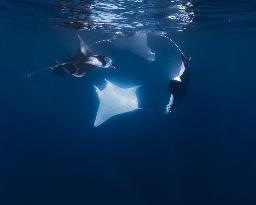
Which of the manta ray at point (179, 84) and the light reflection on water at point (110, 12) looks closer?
the manta ray at point (179, 84)

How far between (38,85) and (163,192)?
6920 centimetres

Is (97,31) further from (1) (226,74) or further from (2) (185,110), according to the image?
(1) (226,74)

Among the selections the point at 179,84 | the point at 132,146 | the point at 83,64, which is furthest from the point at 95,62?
the point at 132,146

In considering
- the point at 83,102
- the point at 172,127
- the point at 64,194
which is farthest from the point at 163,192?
the point at 83,102

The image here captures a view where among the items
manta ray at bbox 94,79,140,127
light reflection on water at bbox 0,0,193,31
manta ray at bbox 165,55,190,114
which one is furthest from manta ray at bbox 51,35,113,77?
light reflection on water at bbox 0,0,193,31

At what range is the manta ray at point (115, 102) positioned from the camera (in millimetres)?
9469

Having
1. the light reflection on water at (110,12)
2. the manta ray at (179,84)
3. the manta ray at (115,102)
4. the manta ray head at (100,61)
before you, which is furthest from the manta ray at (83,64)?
the light reflection on water at (110,12)

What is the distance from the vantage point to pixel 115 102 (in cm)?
952

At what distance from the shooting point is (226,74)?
100312mm

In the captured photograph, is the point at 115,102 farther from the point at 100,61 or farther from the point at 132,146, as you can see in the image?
the point at 132,146

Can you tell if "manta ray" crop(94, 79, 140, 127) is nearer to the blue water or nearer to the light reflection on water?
the blue water

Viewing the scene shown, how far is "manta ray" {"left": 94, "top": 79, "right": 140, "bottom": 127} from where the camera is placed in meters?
9.47

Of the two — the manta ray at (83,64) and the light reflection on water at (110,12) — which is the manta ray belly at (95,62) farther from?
the light reflection on water at (110,12)

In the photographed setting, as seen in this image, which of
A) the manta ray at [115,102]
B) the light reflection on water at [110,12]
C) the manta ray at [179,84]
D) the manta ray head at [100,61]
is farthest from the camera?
the light reflection on water at [110,12]
